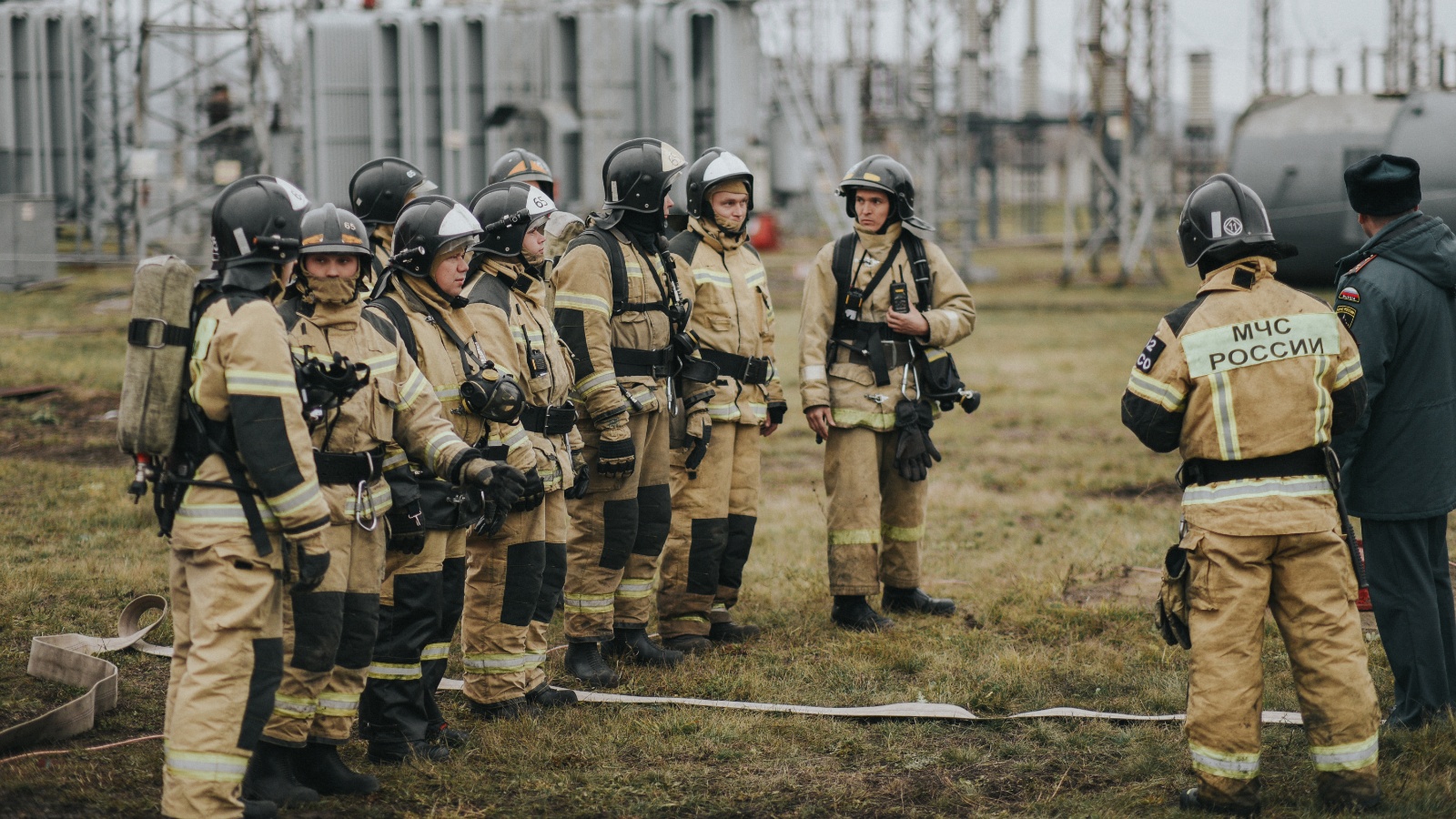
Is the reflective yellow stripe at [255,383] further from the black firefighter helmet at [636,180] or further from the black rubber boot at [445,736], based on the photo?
the black firefighter helmet at [636,180]

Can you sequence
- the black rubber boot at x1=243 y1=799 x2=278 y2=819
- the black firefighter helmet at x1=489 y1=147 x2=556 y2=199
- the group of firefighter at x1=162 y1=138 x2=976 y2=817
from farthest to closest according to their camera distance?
1. the black firefighter helmet at x1=489 y1=147 x2=556 y2=199
2. the black rubber boot at x1=243 y1=799 x2=278 y2=819
3. the group of firefighter at x1=162 y1=138 x2=976 y2=817

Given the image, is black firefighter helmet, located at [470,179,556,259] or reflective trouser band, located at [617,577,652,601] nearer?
black firefighter helmet, located at [470,179,556,259]

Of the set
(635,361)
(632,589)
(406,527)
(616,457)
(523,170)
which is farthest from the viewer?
(523,170)

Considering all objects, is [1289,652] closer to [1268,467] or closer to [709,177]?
[1268,467]

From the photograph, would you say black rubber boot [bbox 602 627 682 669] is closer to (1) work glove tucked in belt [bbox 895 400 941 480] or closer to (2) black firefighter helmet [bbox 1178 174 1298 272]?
(1) work glove tucked in belt [bbox 895 400 941 480]

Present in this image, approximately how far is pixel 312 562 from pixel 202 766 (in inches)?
26.5

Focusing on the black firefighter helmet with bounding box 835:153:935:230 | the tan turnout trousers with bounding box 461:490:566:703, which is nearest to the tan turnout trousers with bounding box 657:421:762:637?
the tan turnout trousers with bounding box 461:490:566:703

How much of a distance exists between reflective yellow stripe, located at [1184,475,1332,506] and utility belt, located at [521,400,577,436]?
257cm

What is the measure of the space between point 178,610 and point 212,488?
1.46 ft

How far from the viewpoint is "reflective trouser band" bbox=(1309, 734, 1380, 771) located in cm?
445

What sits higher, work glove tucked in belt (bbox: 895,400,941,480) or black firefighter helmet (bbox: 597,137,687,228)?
black firefighter helmet (bbox: 597,137,687,228)

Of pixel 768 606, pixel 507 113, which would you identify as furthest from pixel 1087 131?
pixel 768 606

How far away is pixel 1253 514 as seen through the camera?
4.45 meters

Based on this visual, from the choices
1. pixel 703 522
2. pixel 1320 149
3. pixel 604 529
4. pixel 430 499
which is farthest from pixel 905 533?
pixel 1320 149
